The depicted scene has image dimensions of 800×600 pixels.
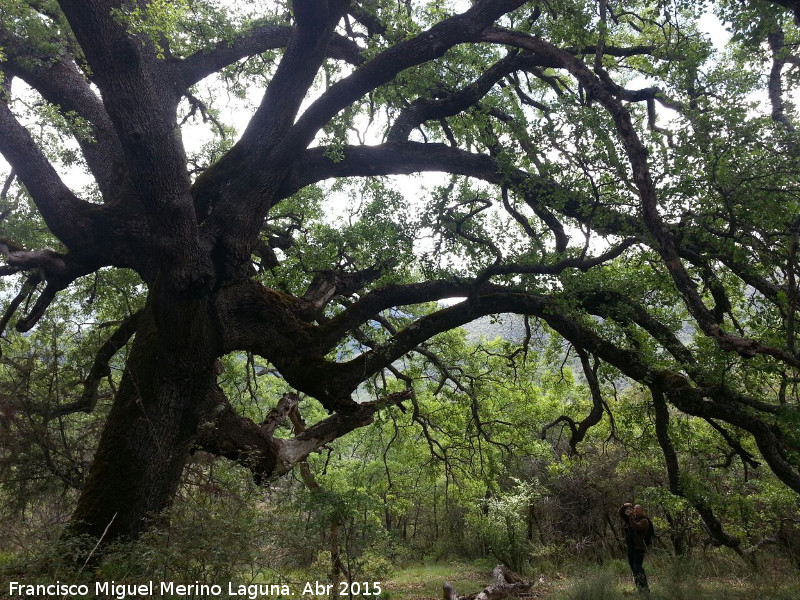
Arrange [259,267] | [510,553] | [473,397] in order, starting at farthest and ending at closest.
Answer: [510,553] → [259,267] → [473,397]

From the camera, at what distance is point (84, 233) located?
19.2 ft

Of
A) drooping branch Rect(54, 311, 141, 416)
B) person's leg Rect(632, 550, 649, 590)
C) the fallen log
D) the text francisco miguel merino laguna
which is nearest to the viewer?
the text francisco miguel merino laguna

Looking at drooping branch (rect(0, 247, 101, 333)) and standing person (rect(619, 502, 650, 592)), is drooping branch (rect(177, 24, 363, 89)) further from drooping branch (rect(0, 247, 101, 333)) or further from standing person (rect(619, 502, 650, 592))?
standing person (rect(619, 502, 650, 592))

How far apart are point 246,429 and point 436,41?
5.08 metres

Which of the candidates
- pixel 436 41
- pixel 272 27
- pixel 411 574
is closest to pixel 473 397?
pixel 436 41

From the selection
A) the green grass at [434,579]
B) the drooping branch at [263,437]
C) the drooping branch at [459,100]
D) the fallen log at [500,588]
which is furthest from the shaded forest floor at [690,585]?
the drooping branch at [459,100]

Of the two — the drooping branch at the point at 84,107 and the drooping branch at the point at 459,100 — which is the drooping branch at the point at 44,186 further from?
the drooping branch at the point at 459,100

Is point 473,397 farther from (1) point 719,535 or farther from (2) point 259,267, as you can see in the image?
(2) point 259,267

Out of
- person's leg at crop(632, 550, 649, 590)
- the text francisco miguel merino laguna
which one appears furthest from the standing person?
the text francisco miguel merino laguna

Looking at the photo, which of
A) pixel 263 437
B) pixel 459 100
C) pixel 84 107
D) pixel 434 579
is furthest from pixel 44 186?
pixel 434 579

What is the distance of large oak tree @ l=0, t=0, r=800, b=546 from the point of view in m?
4.86

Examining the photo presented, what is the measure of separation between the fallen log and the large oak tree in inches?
178

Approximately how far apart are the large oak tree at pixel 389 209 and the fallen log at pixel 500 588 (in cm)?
452

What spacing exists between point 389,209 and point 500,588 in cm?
807
